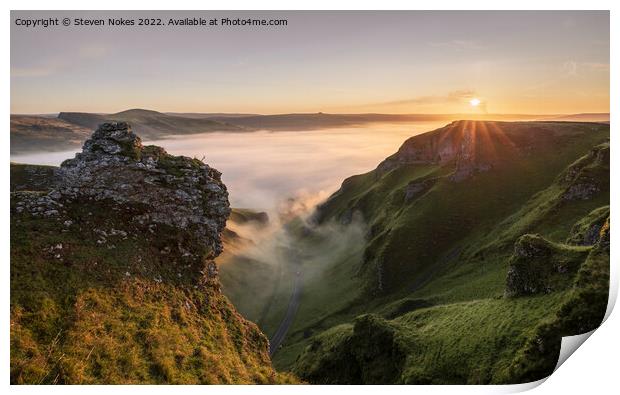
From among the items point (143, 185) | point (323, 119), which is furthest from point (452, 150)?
point (143, 185)

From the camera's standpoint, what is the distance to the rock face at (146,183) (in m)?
21.5

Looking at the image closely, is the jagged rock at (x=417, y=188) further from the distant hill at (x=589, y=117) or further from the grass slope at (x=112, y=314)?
the grass slope at (x=112, y=314)

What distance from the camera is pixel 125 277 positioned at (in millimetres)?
18953

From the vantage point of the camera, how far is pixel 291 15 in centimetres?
2002

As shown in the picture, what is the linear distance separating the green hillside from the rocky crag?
10.6 m

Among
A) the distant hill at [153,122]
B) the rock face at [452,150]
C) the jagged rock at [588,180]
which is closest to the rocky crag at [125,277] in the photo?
the distant hill at [153,122]

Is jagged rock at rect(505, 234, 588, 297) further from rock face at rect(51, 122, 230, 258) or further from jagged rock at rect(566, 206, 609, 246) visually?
rock face at rect(51, 122, 230, 258)

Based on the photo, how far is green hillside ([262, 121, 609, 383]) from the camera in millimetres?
21141

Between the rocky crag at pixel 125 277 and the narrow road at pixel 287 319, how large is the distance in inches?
1683

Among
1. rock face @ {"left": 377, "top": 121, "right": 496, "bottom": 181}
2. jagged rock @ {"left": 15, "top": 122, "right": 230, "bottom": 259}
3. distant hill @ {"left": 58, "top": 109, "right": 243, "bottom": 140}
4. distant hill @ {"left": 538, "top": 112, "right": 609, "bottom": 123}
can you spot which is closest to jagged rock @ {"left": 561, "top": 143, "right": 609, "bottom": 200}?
rock face @ {"left": 377, "top": 121, "right": 496, "bottom": 181}

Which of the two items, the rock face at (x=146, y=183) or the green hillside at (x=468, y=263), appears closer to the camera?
the green hillside at (x=468, y=263)

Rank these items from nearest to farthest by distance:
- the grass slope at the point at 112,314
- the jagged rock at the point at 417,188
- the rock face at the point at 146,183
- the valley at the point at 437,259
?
1. the grass slope at the point at 112,314
2. the rock face at the point at 146,183
3. the valley at the point at 437,259
4. the jagged rock at the point at 417,188

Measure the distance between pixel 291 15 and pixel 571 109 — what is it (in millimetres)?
21468
